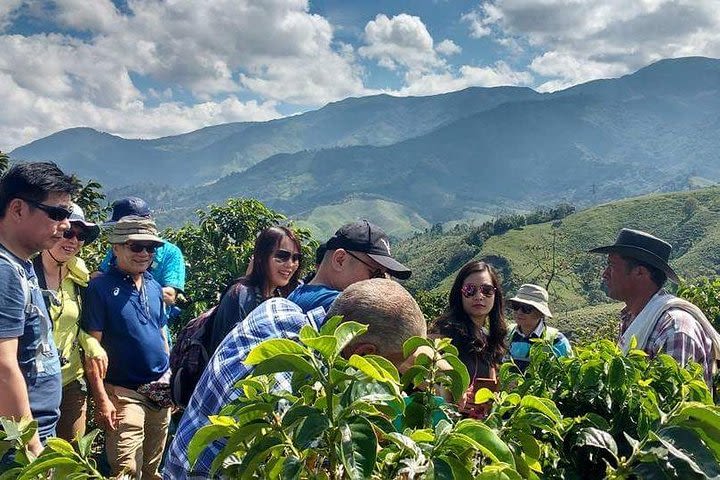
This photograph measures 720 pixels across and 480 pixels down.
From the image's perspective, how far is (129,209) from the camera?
197 inches

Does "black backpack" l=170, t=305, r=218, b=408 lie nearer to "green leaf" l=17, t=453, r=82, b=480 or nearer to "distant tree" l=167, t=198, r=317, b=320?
"green leaf" l=17, t=453, r=82, b=480

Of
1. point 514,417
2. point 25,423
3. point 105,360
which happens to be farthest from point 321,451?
point 105,360

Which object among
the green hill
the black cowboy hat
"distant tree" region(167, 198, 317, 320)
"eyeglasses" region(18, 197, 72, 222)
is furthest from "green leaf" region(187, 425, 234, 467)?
the green hill

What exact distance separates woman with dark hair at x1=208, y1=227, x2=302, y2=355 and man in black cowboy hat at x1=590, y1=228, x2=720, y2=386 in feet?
8.16

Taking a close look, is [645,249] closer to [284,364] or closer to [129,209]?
[284,364]

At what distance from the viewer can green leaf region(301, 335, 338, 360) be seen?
3.18 feet

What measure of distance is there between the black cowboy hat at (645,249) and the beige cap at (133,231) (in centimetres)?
357

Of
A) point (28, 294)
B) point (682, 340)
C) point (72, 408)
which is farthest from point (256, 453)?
point (72, 408)

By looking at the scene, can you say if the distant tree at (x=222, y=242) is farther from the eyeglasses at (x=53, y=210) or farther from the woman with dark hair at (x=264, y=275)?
the eyeglasses at (x=53, y=210)

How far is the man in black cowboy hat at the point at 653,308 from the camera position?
3.53 meters

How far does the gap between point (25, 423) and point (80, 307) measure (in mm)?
3044

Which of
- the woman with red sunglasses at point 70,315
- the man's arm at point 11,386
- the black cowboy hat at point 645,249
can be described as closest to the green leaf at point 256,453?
the man's arm at point 11,386

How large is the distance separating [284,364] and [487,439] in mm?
398

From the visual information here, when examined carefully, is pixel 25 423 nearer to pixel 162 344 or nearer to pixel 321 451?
pixel 321 451
